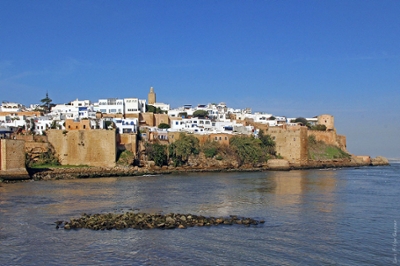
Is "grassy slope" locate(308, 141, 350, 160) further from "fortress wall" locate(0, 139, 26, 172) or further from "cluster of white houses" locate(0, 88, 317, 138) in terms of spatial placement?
"fortress wall" locate(0, 139, 26, 172)

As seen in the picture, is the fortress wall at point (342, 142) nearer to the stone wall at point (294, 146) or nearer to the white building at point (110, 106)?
the stone wall at point (294, 146)

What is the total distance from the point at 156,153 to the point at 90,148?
200 inches

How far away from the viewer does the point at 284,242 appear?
10.7m

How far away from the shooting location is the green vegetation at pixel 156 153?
111ft

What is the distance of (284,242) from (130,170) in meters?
21.5

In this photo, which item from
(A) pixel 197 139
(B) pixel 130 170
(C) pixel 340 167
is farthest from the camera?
(C) pixel 340 167

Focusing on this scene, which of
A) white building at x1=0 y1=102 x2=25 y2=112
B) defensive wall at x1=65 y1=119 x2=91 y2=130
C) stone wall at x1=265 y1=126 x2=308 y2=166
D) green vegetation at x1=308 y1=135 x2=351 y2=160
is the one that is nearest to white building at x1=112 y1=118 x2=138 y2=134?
defensive wall at x1=65 y1=119 x2=91 y2=130

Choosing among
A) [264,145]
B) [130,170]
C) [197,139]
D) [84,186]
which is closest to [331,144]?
[264,145]

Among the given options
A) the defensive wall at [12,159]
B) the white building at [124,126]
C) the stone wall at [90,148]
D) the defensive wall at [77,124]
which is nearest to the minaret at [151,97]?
the white building at [124,126]

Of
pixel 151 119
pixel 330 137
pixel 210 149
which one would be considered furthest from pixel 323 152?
pixel 151 119

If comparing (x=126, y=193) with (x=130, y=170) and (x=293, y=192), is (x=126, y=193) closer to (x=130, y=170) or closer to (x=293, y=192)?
(x=293, y=192)

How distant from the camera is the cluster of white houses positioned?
35.8 metres

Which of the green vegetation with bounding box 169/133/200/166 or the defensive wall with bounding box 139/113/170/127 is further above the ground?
the defensive wall with bounding box 139/113/170/127

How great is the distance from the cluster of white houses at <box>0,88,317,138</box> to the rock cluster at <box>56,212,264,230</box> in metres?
21.3
